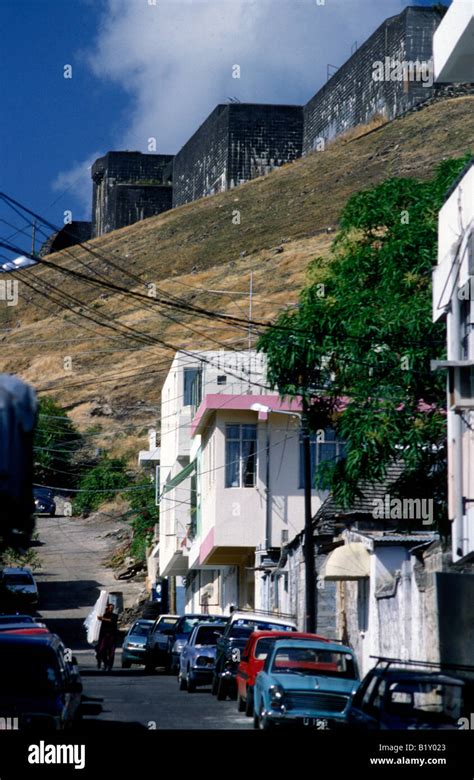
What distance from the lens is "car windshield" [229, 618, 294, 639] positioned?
2555cm

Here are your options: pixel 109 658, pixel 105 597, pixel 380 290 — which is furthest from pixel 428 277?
pixel 105 597

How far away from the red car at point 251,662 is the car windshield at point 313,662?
1878 mm

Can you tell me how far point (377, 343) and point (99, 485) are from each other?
163ft

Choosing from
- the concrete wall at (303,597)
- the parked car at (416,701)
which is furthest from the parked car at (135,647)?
the parked car at (416,701)

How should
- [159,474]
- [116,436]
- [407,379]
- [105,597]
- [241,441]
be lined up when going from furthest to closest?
[116,436]
[159,474]
[105,597]
[241,441]
[407,379]

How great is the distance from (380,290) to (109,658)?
1309 cm

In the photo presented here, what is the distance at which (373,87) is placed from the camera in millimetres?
95000

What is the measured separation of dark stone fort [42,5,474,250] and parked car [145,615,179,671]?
4672 cm

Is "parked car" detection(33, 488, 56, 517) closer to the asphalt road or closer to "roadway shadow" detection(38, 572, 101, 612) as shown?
"roadway shadow" detection(38, 572, 101, 612)

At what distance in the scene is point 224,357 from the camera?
40.4m

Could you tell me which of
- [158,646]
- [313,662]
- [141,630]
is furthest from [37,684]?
[141,630]

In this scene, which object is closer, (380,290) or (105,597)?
(380,290)

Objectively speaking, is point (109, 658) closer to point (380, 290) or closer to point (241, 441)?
point (241, 441)

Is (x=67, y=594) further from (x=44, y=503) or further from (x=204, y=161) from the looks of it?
(x=204, y=161)
